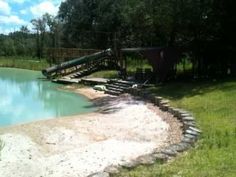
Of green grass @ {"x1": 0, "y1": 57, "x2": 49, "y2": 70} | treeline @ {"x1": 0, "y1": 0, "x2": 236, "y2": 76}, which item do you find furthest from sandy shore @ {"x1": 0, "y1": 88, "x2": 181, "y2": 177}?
green grass @ {"x1": 0, "y1": 57, "x2": 49, "y2": 70}

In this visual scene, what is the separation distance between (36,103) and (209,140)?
16.0 metres

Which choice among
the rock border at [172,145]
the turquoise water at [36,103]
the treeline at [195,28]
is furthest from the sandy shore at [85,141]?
the treeline at [195,28]

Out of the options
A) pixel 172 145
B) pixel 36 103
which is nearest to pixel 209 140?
pixel 172 145

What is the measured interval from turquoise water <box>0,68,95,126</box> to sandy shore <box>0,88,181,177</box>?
3185 mm

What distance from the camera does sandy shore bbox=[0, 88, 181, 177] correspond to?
29.8ft

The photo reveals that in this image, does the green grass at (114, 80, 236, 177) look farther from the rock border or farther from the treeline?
the treeline

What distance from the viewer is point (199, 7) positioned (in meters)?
20.7

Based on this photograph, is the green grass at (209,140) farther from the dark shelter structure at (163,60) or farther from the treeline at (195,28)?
the dark shelter structure at (163,60)

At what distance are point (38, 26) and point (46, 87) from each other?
3564cm

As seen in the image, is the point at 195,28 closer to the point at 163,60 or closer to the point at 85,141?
the point at 163,60

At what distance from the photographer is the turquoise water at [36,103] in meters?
18.7

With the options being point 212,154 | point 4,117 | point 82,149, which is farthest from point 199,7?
point 212,154

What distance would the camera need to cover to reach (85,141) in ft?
38.4

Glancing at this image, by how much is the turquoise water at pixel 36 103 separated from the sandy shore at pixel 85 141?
3.18 m
